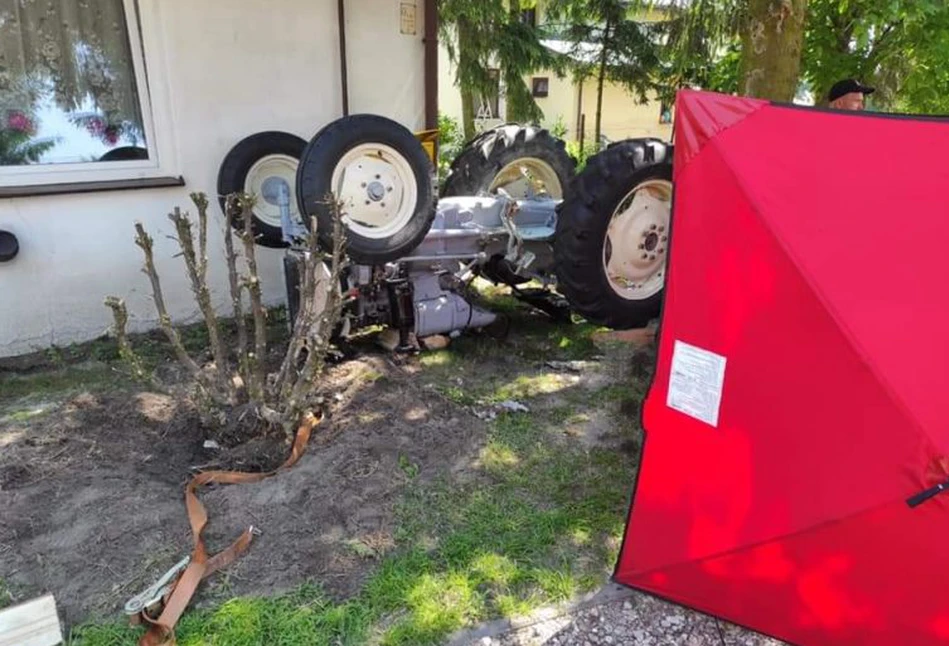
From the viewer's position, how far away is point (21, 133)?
481cm

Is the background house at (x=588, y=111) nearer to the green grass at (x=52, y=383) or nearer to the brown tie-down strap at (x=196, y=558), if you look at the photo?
the green grass at (x=52, y=383)

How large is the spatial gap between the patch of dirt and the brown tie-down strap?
5cm

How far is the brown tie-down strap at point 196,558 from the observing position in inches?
89.4

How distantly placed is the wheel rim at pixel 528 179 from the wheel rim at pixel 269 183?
164 cm

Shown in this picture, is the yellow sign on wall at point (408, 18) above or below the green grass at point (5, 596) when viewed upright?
above

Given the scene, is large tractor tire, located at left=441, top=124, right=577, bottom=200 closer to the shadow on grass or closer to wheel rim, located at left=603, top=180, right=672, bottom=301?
wheel rim, located at left=603, top=180, right=672, bottom=301

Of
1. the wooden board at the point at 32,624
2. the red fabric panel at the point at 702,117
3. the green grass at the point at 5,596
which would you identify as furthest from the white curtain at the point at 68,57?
the red fabric panel at the point at 702,117

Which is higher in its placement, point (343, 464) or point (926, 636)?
point (926, 636)

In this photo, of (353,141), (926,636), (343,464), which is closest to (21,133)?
(353,141)

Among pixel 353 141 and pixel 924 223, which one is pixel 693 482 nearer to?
pixel 924 223

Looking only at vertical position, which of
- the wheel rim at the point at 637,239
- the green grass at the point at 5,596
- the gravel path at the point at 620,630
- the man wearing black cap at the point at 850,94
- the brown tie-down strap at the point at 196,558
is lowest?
the gravel path at the point at 620,630

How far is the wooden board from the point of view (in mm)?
2262

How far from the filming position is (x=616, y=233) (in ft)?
14.4

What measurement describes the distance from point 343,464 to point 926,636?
238 cm
